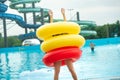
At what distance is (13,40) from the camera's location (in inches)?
2320

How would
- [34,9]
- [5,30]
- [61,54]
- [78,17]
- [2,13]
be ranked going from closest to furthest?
1. [61,54]
2. [2,13]
3. [5,30]
4. [34,9]
5. [78,17]

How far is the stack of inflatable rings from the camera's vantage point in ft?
16.6

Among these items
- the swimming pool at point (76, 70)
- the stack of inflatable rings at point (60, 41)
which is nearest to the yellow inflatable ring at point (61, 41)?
the stack of inflatable rings at point (60, 41)

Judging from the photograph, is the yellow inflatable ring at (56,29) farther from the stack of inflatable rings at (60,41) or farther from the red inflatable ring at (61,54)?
the red inflatable ring at (61,54)

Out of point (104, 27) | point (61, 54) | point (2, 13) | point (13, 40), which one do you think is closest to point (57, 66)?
point (61, 54)

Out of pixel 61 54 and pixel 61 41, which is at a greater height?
pixel 61 41

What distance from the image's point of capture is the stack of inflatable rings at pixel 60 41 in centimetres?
506

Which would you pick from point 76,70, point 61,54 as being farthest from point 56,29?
point 76,70

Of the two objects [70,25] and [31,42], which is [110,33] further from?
[70,25]

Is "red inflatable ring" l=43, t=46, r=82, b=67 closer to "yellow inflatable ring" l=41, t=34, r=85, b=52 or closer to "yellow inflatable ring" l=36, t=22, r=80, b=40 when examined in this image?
"yellow inflatable ring" l=41, t=34, r=85, b=52

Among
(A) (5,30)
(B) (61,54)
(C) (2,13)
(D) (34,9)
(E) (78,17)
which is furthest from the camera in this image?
(E) (78,17)

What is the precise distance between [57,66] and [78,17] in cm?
4858

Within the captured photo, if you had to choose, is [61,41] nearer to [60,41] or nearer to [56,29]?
[60,41]

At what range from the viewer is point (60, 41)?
5.07m
